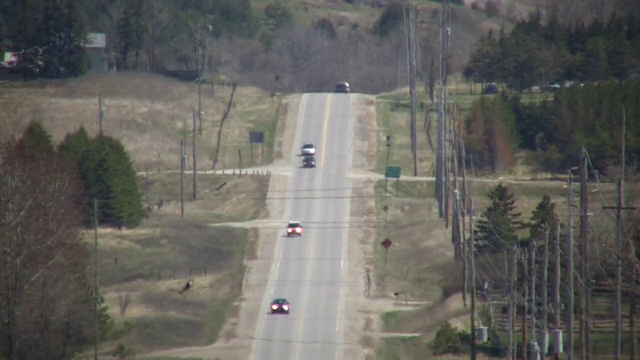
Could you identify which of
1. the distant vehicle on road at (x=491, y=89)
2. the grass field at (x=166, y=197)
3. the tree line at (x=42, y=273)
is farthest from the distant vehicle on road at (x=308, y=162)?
the tree line at (x=42, y=273)

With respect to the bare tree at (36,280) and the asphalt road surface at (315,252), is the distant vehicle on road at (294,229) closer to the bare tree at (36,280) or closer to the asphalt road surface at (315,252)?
the asphalt road surface at (315,252)

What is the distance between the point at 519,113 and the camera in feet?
367

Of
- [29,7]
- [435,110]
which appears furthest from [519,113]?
[29,7]

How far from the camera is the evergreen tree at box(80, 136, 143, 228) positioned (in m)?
82.4

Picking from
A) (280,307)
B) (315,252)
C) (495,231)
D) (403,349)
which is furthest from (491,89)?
(403,349)

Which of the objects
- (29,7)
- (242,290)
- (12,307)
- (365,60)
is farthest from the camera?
(365,60)

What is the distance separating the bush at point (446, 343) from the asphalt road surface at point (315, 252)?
4.02 metres

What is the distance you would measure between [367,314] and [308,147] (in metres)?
41.0

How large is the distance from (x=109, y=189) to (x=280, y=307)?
19.3 m

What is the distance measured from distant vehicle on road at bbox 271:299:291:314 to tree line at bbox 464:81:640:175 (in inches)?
1445

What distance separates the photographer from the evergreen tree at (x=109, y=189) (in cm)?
8244

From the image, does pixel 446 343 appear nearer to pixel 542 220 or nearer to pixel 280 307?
pixel 542 220

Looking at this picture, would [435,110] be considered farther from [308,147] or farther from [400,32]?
[400,32]

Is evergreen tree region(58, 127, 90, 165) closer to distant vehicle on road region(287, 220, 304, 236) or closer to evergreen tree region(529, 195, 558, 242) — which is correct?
distant vehicle on road region(287, 220, 304, 236)
